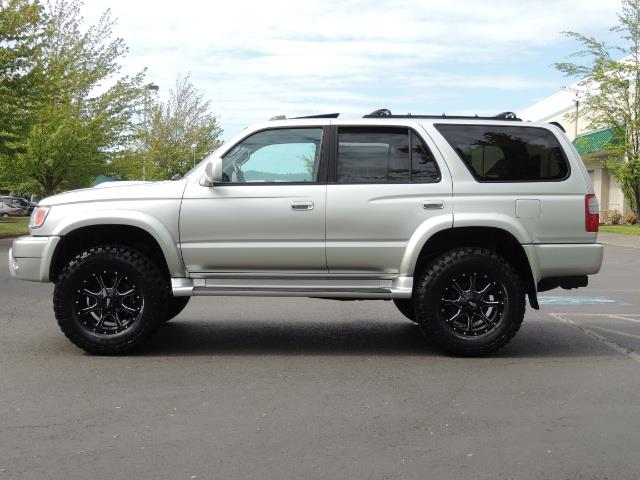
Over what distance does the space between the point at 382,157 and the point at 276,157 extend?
921mm

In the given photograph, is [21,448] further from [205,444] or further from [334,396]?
[334,396]

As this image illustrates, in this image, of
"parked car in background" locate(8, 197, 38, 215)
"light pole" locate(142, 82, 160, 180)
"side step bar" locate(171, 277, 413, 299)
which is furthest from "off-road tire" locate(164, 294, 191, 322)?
"parked car in background" locate(8, 197, 38, 215)

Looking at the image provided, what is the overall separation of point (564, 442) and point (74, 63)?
3463cm

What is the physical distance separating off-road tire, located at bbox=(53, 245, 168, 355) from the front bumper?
178 millimetres

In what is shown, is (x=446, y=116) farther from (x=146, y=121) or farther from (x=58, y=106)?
(x=146, y=121)

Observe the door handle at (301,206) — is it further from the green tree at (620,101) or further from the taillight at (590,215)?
the green tree at (620,101)

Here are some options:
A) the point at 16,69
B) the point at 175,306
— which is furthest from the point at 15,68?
the point at 175,306

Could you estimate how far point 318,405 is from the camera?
5.22 metres

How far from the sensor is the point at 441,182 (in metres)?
6.86

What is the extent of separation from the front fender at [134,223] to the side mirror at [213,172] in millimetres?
542

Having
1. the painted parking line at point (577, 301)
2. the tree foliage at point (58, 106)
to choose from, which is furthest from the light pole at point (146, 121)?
the painted parking line at point (577, 301)

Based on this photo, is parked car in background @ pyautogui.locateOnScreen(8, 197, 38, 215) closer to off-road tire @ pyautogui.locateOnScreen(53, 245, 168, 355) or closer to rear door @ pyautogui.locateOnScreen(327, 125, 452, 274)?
off-road tire @ pyautogui.locateOnScreen(53, 245, 168, 355)

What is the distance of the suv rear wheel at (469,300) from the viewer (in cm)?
673

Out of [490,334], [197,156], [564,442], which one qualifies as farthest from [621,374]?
[197,156]
